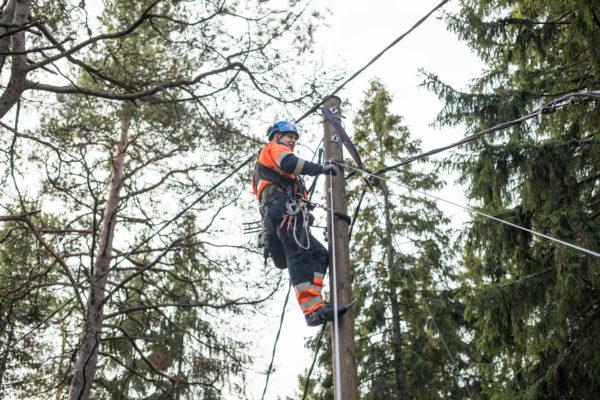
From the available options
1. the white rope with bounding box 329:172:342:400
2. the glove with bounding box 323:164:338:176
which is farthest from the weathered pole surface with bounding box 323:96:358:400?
the glove with bounding box 323:164:338:176

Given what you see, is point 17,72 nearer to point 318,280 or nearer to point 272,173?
point 272,173

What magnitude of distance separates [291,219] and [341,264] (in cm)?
70

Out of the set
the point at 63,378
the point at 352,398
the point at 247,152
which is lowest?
the point at 352,398

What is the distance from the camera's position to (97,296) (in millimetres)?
9398

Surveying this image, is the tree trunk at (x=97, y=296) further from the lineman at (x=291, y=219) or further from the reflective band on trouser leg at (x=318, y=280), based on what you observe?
the reflective band on trouser leg at (x=318, y=280)

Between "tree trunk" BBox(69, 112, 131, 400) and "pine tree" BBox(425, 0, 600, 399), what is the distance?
201 inches

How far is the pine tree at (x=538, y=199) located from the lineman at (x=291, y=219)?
2.93m

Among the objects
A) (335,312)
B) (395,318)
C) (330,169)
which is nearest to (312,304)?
(335,312)

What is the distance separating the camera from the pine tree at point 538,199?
652 cm

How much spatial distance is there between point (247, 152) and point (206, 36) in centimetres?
250

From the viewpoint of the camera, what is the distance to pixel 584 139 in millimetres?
6973

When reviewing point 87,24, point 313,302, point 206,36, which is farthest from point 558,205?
point 87,24

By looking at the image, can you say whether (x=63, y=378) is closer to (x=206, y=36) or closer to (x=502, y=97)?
(x=206, y=36)

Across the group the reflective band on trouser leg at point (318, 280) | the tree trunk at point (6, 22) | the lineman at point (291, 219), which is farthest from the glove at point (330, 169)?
the tree trunk at point (6, 22)
